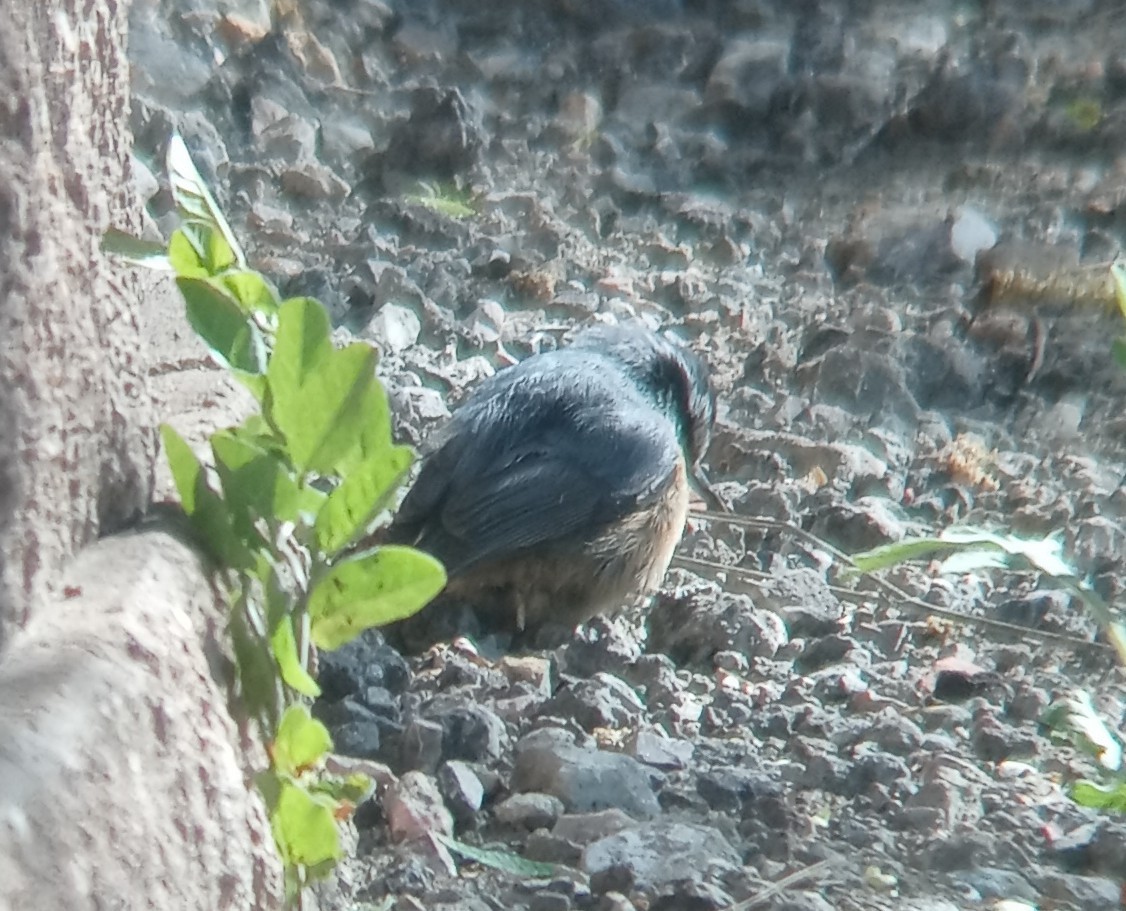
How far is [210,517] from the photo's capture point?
181 cm

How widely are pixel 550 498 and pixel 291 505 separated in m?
1.82

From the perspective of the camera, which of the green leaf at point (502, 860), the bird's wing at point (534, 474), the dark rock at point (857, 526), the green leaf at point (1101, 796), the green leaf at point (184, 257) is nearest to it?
the green leaf at point (184, 257)

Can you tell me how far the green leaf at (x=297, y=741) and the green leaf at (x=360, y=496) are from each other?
18 cm

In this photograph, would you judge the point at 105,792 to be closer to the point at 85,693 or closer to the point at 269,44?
the point at 85,693

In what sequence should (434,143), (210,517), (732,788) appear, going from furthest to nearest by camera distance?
(434,143) → (732,788) → (210,517)

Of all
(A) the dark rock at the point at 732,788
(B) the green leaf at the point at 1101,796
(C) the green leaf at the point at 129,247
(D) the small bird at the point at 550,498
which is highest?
(D) the small bird at the point at 550,498

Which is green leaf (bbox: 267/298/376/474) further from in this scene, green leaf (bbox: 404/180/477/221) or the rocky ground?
green leaf (bbox: 404/180/477/221)

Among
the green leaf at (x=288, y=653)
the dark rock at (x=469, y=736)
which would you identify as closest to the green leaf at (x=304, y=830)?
the green leaf at (x=288, y=653)

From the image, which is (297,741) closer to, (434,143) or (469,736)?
(469,736)

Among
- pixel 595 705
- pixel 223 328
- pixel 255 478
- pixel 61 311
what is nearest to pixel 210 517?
pixel 255 478

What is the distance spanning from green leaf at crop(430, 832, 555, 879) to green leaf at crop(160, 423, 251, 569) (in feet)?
1.90

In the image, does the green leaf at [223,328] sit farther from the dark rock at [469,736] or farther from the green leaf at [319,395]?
the dark rock at [469,736]

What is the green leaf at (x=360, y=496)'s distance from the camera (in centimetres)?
→ 174

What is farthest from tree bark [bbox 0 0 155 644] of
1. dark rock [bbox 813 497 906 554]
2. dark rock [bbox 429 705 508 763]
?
dark rock [bbox 813 497 906 554]
